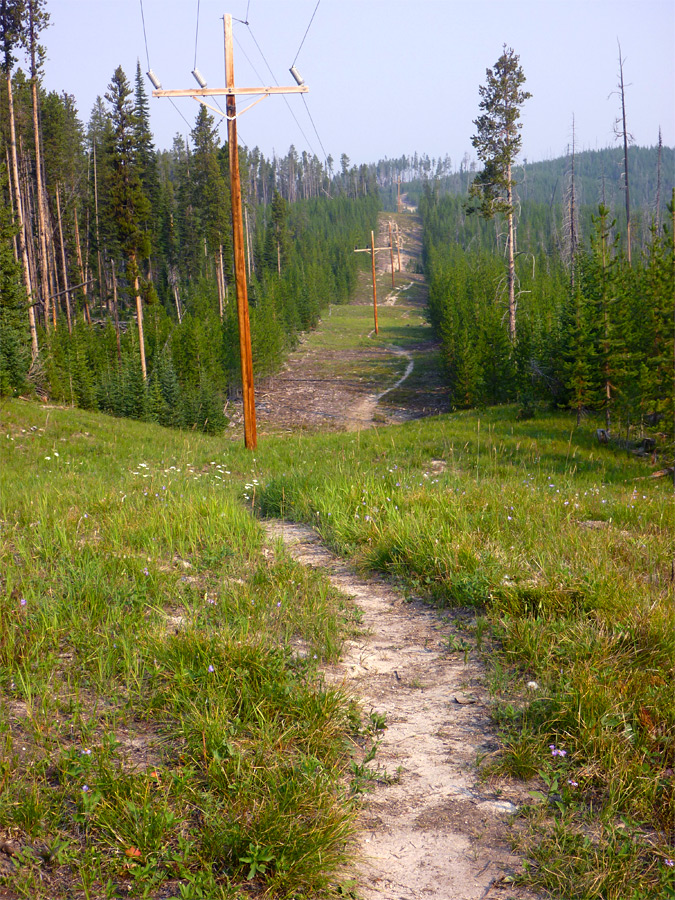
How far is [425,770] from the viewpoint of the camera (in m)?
2.89

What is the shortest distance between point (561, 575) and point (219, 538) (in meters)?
2.69

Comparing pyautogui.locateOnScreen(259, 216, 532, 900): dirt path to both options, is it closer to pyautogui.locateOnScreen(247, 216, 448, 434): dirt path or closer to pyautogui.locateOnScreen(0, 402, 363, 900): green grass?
pyautogui.locateOnScreen(0, 402, 363, 900): green grass

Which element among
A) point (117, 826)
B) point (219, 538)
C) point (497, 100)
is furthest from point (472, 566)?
point (497, 100)

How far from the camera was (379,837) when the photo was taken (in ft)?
8.29

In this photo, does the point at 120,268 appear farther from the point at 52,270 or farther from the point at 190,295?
the point at 52,270

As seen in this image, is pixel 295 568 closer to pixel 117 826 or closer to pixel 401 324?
pixel 117 826

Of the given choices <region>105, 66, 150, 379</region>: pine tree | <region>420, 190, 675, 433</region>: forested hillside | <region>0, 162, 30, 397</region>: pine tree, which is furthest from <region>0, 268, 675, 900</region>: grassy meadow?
<region>105, 66, 150, 379</region>: pine tree

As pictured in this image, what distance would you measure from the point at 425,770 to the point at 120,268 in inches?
2707

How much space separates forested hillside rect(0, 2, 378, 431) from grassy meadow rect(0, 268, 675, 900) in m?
19.3

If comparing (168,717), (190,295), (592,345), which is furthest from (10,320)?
(190,295)

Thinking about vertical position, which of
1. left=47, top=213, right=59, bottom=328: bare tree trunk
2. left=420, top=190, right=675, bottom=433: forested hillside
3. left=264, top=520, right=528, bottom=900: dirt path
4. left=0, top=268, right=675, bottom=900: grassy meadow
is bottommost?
left=264, top=520, right=528, bottom=900: dirt path

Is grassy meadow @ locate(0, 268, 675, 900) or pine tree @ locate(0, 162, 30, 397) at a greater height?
pine tree @ locate(0, 162, 30, 397)

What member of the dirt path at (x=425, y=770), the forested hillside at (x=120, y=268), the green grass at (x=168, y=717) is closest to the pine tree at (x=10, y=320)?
the forested hillside at (x=120, y=268)

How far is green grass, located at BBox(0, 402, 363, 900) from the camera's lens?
7.54ft
